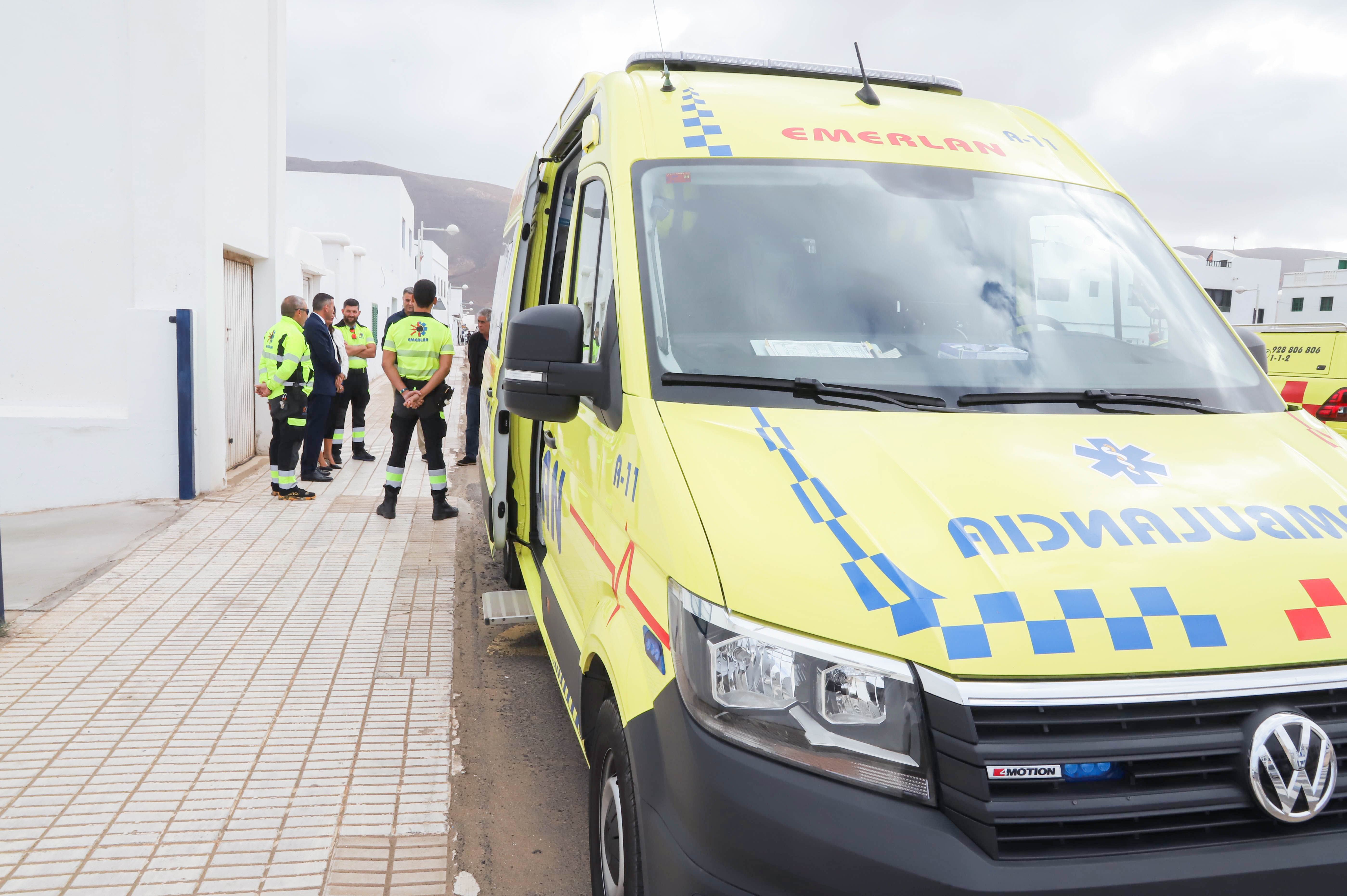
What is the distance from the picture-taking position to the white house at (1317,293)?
60.4m

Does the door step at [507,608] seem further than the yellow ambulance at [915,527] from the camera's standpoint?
Yes

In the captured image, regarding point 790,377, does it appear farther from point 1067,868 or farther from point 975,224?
point 1067,868

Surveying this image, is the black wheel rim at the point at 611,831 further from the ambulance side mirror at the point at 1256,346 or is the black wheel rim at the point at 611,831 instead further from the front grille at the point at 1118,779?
the ambulance side mirror at the point at 1256,346

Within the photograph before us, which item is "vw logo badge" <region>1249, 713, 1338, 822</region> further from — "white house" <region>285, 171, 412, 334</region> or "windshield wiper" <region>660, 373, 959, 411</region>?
"white house" <region>285, 171, 412, 334</region>

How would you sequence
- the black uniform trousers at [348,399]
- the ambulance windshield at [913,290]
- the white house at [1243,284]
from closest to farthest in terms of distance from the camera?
the ambulance windshield at [913,290] → the black uniform trousers at [348,399] → the white house at [1243,284]

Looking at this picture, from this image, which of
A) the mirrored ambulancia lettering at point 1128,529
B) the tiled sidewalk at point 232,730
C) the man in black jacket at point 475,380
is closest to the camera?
the mirrored ambulancia lettering at point 1128,529

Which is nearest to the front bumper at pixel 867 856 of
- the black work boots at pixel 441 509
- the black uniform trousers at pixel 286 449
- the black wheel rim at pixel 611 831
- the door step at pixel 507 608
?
the black wheel rim at pixel 611 831

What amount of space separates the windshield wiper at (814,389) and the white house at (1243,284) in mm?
71657

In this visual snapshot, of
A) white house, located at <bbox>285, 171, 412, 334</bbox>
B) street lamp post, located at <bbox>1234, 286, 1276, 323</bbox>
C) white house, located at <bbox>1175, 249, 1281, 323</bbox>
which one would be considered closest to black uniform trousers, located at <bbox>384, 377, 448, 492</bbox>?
white house, located at <bbox>285, 171, 412, 334</bbox>

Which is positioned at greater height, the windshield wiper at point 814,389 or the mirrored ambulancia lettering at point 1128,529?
the windshield wiper at point 814,389

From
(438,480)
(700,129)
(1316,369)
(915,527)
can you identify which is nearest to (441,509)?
(438,480)

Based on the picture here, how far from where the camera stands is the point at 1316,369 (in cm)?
1020

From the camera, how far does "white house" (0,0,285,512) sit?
7.66 metres

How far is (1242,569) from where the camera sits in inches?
75.0
